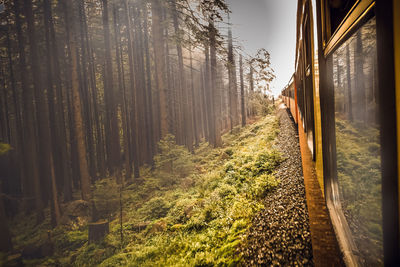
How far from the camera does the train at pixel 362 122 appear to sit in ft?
2.66

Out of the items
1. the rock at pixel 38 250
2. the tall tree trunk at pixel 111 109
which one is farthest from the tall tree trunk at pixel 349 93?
the tall tree trunk at pixel 111 109

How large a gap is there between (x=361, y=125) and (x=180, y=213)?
753cm

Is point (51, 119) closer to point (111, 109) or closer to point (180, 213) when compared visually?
point (111, 109)

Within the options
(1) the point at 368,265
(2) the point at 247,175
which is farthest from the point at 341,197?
(2) the point at 247,175

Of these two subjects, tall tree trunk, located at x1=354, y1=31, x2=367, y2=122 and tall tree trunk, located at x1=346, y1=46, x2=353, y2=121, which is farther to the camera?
tall tree trunk, located at x1=346, y1=46, x2=353, y2=121

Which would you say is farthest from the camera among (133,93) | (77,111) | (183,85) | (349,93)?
(183,85)

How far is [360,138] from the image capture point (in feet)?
4.07

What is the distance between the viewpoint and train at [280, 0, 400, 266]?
812 mm

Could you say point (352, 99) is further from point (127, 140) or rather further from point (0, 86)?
point (0, 86)

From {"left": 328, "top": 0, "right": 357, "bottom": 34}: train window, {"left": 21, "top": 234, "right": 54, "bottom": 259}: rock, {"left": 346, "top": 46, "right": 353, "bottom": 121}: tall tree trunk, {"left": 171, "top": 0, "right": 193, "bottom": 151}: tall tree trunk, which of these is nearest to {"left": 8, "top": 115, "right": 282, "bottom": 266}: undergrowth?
{"left": 21, "top": 234, "right": 54, "bottom": 259}: rock

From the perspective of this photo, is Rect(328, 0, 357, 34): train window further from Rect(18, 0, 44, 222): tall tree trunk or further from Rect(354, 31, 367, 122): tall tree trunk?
Rect(18, 0, 44, 222): tall tree trunk

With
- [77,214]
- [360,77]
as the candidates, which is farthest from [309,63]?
[77,214]

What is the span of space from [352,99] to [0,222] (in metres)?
14.6

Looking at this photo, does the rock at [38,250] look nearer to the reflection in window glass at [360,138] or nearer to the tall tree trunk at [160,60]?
the tall tree trunk at [160,60]
